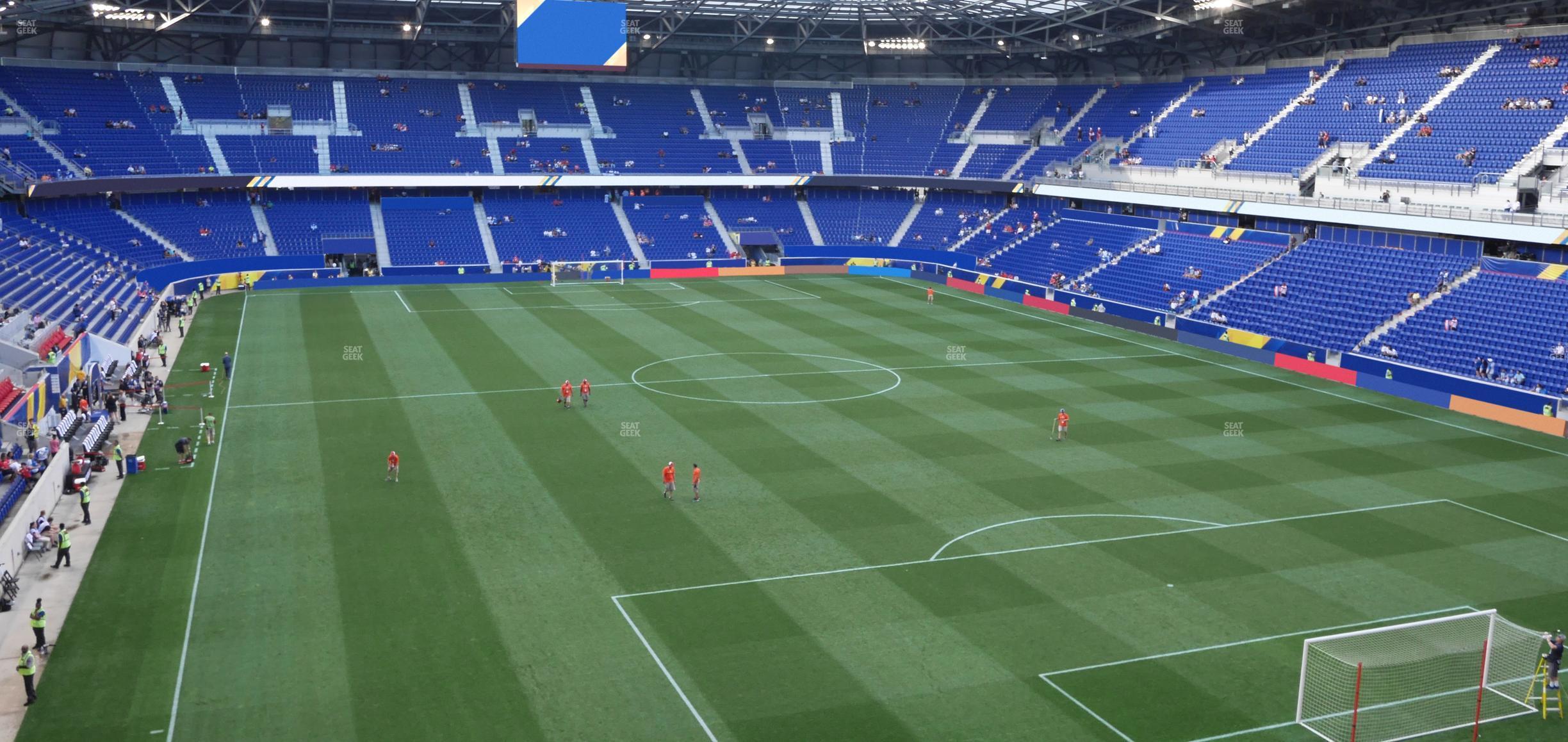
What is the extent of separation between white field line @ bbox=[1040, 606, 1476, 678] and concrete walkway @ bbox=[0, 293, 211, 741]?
679 inches

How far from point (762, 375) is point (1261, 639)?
25266 millimetres

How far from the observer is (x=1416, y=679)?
20.0 metres

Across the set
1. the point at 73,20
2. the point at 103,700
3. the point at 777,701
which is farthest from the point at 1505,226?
the point at 73,20

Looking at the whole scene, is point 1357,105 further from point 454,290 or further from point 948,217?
point 454,290

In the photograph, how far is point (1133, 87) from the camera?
79.2 metres

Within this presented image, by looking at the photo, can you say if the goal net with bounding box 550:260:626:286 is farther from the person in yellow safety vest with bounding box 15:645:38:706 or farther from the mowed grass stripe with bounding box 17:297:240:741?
the person in yellow safety vest with bounding box 15:645:38:706

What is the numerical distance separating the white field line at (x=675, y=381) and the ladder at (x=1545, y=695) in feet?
91.1

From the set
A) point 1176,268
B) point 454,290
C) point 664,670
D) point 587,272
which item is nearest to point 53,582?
point 664,670

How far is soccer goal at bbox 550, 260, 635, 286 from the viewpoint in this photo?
237 feet

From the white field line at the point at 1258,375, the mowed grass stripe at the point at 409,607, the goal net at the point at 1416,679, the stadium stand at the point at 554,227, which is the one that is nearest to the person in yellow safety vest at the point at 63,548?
the mowed grass stripe at the point at 409,607

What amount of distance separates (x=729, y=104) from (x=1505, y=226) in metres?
56.5

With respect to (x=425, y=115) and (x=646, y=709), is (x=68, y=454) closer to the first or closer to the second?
(x=646, y=709)

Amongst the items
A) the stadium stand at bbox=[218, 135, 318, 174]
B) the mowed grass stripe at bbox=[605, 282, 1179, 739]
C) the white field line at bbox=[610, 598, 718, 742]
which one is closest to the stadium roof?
the stadium stand at bbox=[218, 135, 318, 174]

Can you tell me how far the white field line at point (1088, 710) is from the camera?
18109mm
